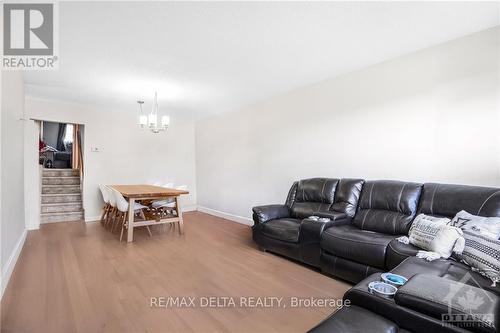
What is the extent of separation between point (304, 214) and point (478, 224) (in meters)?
1.78

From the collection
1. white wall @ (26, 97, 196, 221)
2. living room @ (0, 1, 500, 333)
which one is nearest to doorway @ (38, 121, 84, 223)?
white wall @ (26, 97, 196, 221)

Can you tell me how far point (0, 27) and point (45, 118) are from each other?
10.3ft

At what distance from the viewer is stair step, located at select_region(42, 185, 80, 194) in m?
5.86

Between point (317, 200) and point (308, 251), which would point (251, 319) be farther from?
point (317, 200)

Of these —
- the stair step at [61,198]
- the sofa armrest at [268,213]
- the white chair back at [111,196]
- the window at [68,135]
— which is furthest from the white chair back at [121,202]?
the window at [68,135]

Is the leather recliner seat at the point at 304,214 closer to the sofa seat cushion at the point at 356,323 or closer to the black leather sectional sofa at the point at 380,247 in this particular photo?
the black leather sectional sofa at the point at 380,247

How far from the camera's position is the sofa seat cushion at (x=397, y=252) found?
1.98 meters

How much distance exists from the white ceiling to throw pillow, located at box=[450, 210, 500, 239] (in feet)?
5.79

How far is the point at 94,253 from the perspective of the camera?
3215mm

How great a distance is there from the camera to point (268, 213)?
3.38 metres

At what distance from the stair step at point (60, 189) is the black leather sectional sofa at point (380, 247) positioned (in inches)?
206

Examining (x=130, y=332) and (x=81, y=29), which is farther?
(x=81, y=29)

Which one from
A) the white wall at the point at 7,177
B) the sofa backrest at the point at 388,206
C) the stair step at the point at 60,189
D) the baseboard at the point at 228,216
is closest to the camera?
the white wall at the point at 7,177

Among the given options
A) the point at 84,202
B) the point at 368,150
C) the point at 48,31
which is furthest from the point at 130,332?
the point at 84,202
